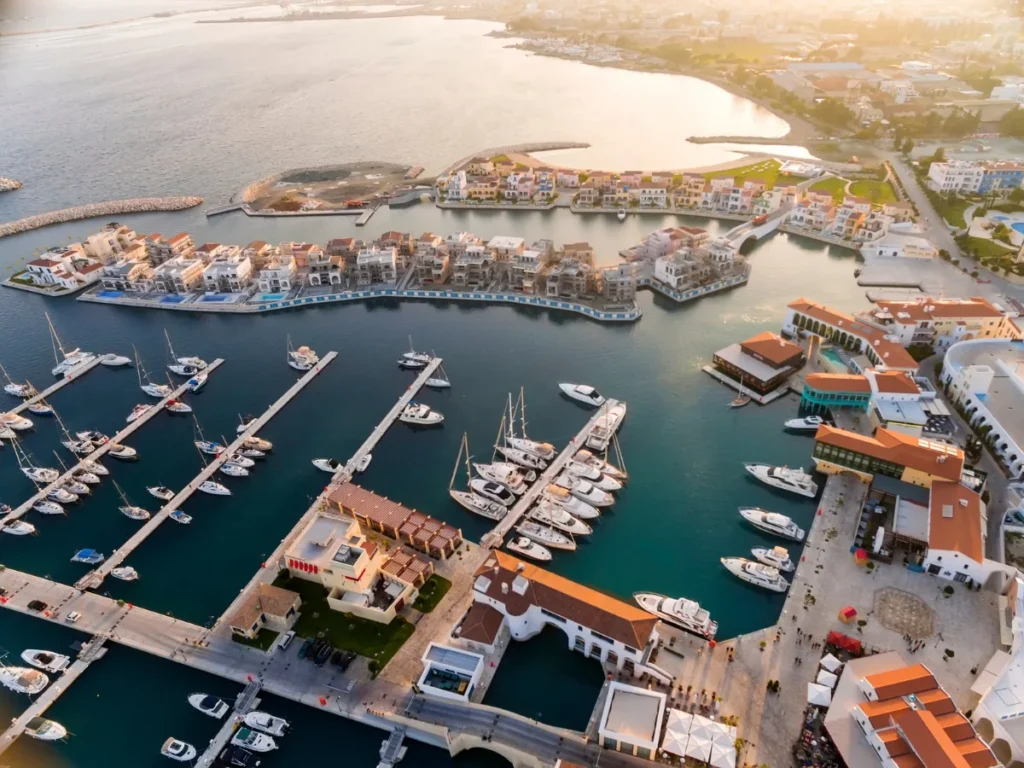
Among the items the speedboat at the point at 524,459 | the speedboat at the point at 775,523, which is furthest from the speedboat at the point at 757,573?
the speedboat at the point at 524,459

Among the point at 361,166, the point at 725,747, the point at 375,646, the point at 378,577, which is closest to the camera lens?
the point at 725,747

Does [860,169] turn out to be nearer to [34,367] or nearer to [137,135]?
[34,367]

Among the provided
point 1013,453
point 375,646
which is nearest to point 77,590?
point 375,646

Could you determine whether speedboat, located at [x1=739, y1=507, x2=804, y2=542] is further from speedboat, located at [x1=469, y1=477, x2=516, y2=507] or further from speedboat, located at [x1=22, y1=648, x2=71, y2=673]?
speedboat, located at [x1=22, y1=648, x2=71, y2=673]

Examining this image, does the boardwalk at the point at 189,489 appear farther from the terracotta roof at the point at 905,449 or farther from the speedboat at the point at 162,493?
the terracotta roof at the point at 905,449

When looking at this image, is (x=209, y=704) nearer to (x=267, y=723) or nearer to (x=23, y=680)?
(x=267, y=723)

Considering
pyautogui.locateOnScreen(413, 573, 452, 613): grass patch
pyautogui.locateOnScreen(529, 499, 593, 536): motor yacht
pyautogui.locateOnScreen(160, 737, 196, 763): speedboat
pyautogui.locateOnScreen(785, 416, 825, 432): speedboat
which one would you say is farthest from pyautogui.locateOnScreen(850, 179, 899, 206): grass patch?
pyautogui.locateOnScreen(160, 737, 196, 763): speedboat
